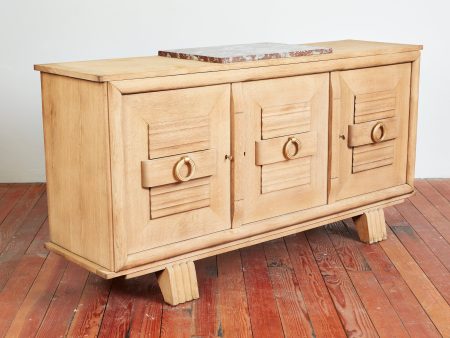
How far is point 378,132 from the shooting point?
281cm

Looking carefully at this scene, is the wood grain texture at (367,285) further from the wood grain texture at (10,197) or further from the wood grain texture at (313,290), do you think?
the wood grain texture at (10,197)

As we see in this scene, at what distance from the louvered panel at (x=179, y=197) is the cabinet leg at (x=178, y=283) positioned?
17 cm

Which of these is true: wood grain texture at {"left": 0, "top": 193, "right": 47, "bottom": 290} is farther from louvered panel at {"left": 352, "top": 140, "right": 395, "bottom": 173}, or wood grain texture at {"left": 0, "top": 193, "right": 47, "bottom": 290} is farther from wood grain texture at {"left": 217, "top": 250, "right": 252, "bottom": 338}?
louvered panel at {"left": 352, "top": 140, "right": 395, "bottom": 173}

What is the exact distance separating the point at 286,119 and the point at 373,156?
0.46 meters

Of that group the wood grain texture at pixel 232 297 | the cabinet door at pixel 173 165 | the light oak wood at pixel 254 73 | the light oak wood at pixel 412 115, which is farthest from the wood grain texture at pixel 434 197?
the cabinet door at pixel 173 165

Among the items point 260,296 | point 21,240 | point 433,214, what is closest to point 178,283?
point 260,296

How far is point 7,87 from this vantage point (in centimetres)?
368

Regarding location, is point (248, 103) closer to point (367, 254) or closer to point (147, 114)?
point (147, 114)

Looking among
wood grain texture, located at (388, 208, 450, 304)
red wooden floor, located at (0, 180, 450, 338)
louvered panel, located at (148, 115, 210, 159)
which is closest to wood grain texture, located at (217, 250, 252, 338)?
red wooden floor, located at (0, 180, 450, 338)

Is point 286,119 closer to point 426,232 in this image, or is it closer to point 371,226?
point 371,226

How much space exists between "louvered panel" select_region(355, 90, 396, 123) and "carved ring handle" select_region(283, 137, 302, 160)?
29 cm

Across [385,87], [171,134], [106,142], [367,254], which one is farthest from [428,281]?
[106,142]

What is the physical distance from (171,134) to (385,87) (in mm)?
900

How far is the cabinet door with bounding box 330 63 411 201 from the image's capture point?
2699 millimetres
